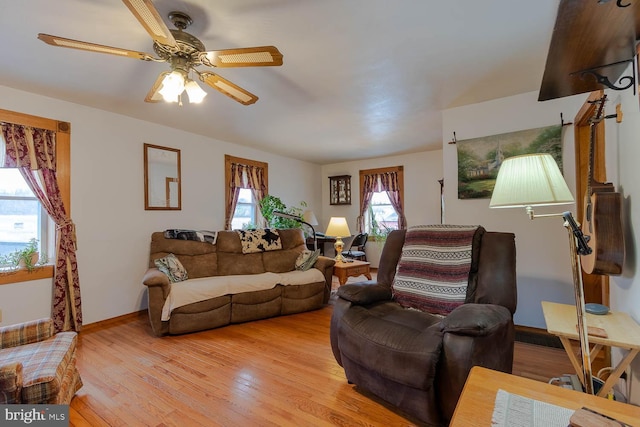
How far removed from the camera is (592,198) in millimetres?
1634

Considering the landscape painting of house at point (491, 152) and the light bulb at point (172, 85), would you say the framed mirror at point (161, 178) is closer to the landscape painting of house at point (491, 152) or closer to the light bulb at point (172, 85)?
the light bulb at point (172, 85)

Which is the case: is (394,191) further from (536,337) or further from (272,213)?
(536,337)

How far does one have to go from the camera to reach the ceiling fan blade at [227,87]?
6.55 ft

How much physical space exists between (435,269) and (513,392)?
1.27 meters

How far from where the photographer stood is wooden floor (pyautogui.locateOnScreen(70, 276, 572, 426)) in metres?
1.76

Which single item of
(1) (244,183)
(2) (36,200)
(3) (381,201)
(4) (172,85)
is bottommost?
(2) (36,200)

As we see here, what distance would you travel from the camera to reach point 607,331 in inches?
51.8

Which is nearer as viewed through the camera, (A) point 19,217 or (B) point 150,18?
(B) point 150,18

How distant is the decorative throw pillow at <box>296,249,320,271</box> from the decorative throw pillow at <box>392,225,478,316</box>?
5.78ft

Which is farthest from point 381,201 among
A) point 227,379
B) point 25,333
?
point 25,333

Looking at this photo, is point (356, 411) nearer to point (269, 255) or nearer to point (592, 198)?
point (592, 198)

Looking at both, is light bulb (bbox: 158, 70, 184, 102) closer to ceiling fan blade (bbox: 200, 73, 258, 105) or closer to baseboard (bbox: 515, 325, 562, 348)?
ceiling fan blade (bbox: 200, 73, 258, 105)

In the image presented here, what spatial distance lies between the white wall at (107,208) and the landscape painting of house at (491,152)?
357cm

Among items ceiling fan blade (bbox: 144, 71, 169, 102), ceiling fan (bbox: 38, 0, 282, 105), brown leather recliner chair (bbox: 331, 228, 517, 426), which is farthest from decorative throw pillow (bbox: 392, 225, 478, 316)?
ceiling fan blade (bbox: 144, 71, 169, 102)
